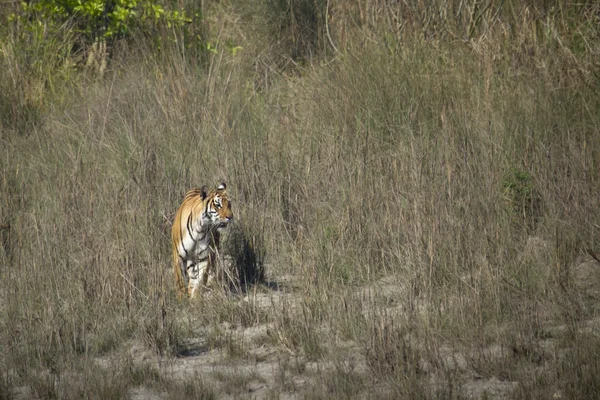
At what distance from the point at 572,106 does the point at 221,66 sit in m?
3.57

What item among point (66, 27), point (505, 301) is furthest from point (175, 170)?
point (66, 27)

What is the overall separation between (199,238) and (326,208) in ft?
3.44

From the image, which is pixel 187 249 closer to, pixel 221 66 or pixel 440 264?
pixel 440 264

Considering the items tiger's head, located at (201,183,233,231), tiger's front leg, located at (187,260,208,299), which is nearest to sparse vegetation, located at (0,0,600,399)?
tiger's front leg, located at (187,260,208,299)

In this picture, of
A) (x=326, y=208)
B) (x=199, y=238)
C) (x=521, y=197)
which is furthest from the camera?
(x=326, y=208)

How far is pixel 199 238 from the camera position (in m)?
5.69

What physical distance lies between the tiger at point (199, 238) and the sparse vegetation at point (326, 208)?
0.15 m

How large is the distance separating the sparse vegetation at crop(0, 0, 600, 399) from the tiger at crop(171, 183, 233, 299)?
0.49 feet

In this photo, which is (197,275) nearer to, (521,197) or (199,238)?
(199,238)

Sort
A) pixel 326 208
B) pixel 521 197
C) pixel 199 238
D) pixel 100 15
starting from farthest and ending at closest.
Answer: pixel 100 15, pixel 326 208, pixel 521 197, pixel 199 238

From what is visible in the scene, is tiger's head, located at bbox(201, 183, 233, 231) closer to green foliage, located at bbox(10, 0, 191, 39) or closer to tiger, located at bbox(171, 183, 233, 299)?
tiger, located at bbox(171, 183, 233, 299)

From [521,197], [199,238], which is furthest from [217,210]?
[521,197]

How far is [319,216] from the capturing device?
19.9ft

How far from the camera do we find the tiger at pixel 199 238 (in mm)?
5598
